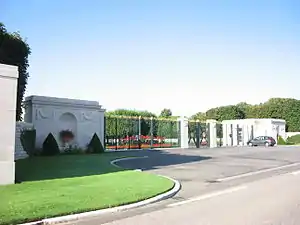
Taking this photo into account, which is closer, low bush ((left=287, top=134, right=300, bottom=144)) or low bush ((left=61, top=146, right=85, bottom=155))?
low bush ((left=61, top=146, right=85, bottom=155))

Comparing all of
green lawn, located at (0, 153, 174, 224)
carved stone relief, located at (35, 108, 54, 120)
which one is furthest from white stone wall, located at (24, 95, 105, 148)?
green lawn, located at (0, 153, 174, 224)

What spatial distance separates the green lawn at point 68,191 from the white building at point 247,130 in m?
32.9

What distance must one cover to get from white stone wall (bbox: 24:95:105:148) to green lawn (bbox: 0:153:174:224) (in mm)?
10568

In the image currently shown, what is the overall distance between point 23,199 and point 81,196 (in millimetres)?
1443

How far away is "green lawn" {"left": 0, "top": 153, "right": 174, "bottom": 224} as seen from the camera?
27.5ft

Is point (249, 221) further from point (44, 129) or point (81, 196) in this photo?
point (44, 129)

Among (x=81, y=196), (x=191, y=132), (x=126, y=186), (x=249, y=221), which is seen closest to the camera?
(x=249, y=221)

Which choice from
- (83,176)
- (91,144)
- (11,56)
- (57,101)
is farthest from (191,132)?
(83,176)

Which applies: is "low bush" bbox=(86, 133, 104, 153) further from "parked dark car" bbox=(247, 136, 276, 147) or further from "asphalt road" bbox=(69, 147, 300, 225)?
"parked dark car" bbox=(247, 136, 276, 147)

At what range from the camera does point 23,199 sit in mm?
9414

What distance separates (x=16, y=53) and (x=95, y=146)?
9418 millimetres

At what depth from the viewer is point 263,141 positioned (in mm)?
47094

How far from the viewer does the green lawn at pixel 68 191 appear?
8367 millimetres

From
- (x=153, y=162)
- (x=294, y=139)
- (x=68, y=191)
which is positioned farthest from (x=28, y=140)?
(x=294, y=139)
